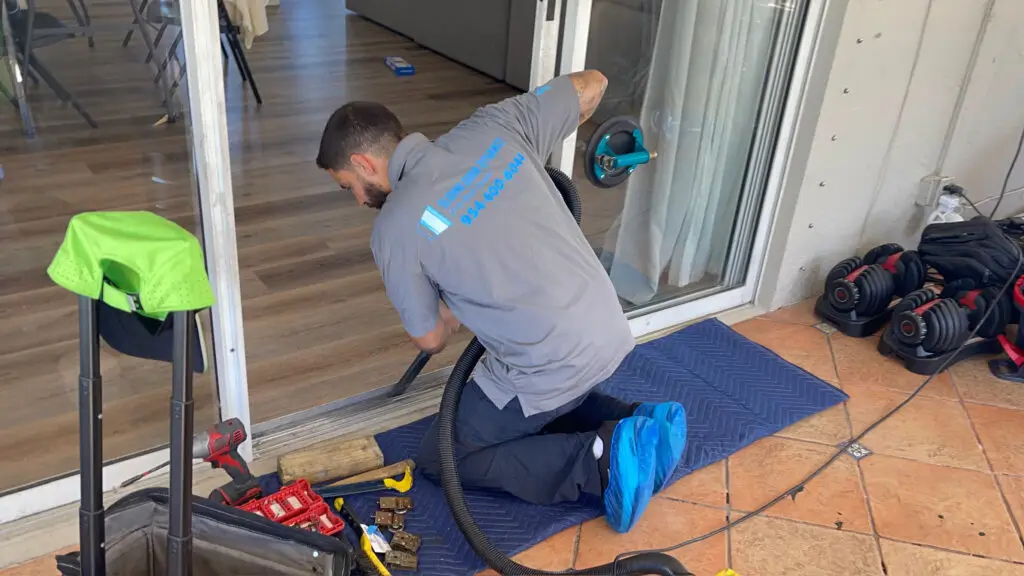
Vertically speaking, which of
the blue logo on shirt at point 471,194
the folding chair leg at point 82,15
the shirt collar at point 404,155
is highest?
the folding chair leg at point 82,15

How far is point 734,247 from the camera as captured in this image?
310 cm

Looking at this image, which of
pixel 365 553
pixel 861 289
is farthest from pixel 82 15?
pixel 861 289

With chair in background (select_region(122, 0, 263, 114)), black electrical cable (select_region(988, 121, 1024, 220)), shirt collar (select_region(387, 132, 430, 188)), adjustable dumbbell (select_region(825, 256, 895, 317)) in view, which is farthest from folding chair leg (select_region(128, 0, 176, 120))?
black electrical cable (select_region(988, 121, 1024, 220))

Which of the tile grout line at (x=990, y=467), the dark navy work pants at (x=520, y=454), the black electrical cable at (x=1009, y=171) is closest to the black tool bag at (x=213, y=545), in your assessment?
the dark navy work pants at (x=520, y=454)

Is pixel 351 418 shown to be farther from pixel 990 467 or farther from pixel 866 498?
pixel 990 467

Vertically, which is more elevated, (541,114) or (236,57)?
(541,114)

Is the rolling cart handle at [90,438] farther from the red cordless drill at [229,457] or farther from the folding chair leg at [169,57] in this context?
the folding chair leg at [169,57]

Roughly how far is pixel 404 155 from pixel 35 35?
940 millimetres

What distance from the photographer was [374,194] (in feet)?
6.08

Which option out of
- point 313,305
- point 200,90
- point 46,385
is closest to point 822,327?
point 313,305

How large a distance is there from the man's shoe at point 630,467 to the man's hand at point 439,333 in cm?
48

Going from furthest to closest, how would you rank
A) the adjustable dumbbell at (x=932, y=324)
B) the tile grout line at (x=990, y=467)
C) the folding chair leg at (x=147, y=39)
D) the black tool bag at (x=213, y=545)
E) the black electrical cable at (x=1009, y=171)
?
the black electrical cable at (x=1009, y=171)
the adjustable dumbbell at (x=932, y=324)
the tile grout line at (x=990, y=467)
the folding chair leg at (x=147, y=39)
the black tool bag at (x=213, y=545)

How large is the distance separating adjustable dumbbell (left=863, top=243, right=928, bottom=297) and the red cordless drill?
7.40 feet

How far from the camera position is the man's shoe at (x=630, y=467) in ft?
6.46
